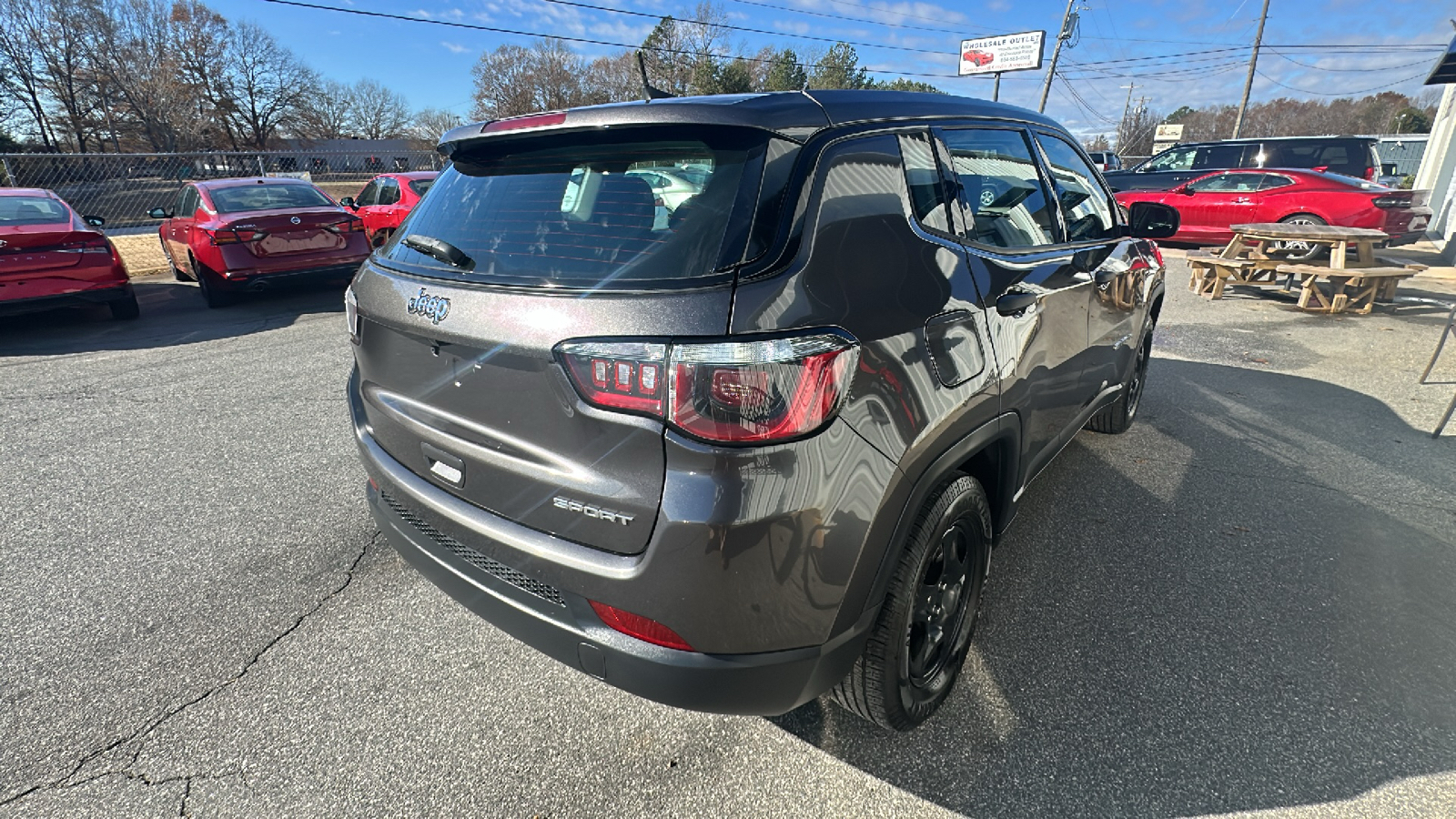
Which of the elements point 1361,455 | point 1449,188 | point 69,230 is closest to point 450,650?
point 1361,455

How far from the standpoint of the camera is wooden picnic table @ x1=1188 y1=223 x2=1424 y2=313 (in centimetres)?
796

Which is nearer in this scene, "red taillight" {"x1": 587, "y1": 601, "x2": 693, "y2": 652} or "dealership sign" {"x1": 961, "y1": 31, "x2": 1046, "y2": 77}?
"red taillight" {"x1": 587, "y1": 601, "x2": 693, "y2": 652}

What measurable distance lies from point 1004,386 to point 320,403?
4580 mm

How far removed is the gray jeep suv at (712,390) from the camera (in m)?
1.46

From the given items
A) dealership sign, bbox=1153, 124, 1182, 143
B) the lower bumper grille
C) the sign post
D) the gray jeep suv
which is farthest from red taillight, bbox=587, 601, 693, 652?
dealership sign, bbox=1153, 124, 1182, 143

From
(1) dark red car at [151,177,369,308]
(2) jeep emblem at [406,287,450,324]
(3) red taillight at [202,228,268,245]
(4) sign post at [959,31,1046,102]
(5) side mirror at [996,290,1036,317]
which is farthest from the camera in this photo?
(4) sign post at [959,31,1046,102]

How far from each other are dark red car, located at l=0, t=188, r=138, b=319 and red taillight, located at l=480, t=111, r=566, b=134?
738 cm

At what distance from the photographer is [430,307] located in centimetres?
187

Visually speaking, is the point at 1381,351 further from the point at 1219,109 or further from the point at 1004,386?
the point at 1219,109

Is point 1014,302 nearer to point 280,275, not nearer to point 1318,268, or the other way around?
point 280,275

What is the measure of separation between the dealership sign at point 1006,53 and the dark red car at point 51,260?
159ft

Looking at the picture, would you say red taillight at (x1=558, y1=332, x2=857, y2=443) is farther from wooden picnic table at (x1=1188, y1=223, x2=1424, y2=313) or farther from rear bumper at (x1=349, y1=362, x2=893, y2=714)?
wooden picnic table at (x1=1188, y1=223, x2=1424, y2=313)

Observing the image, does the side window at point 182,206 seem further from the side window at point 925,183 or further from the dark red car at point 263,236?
the side window at point 925,183

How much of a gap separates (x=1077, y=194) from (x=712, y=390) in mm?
2635
